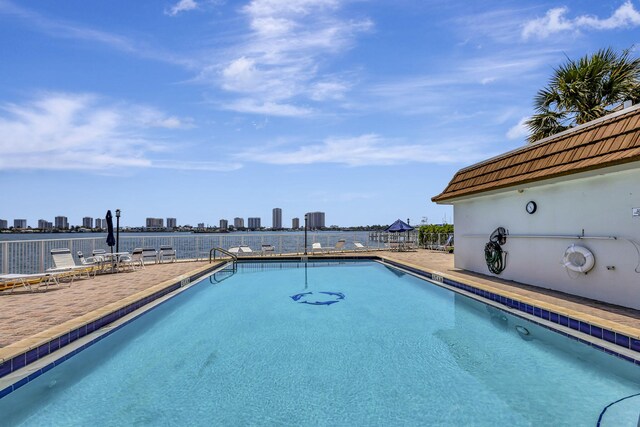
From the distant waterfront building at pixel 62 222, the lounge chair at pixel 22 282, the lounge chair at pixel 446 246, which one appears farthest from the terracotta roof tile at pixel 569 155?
the distant waterfront building at pixel 62 222

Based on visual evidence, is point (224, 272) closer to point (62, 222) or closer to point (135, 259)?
point (135, 259)

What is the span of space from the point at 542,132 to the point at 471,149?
432 centimetres

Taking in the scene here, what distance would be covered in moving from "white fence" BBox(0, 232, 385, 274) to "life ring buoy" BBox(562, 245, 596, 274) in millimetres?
11193

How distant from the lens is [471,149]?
1595 cm

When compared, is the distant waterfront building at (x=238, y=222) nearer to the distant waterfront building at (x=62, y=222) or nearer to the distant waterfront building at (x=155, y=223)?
the distant waterfront building at (x=155, y=223)

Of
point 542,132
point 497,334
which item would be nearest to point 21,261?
point 497,334

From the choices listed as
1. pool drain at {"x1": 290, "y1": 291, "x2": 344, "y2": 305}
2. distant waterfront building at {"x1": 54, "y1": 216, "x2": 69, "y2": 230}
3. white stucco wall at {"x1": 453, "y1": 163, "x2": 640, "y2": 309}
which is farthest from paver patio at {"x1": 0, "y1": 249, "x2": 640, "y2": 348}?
distant waterfront building at {"x1": 54, "y1": 216, "x2": 69, "y2": 230}

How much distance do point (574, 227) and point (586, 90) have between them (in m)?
7.07

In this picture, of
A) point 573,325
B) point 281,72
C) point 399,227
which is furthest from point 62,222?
point 573,325

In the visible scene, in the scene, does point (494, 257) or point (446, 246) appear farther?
point (446, 246)

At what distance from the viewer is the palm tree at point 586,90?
1050 centimetres

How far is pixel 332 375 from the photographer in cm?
422

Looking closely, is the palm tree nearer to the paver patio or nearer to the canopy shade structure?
the paver patio

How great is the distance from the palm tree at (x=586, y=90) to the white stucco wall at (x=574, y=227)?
189 inches
